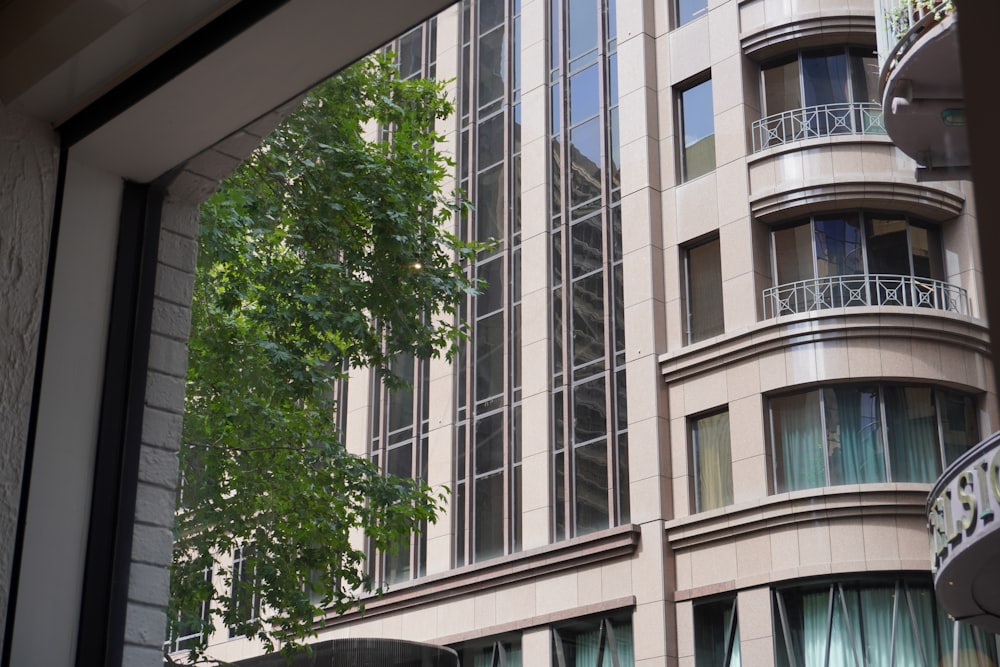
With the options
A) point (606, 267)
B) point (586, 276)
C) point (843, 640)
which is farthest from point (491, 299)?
point (843, 640)

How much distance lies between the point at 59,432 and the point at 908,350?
9.78m

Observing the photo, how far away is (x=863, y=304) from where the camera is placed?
1106 cm

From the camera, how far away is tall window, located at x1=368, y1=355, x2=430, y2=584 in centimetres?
1365

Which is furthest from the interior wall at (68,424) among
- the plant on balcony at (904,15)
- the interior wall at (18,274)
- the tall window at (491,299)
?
the tall window at (491,299)

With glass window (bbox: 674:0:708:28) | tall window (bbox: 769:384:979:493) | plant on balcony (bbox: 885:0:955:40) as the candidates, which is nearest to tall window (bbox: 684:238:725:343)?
tall window (bbox: 769:384:979:493)

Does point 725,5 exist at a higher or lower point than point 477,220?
higher

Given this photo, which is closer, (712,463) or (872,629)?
(872,629)

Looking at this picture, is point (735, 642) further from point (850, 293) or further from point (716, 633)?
point (850, 293)

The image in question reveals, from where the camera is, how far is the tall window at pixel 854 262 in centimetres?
1080

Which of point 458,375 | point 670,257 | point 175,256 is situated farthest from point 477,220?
point 175,256

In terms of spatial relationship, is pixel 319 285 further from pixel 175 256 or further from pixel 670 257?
pixel 670 257

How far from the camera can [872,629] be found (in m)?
10.0

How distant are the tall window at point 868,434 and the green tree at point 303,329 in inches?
173

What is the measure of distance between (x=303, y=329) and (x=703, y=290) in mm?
5915
